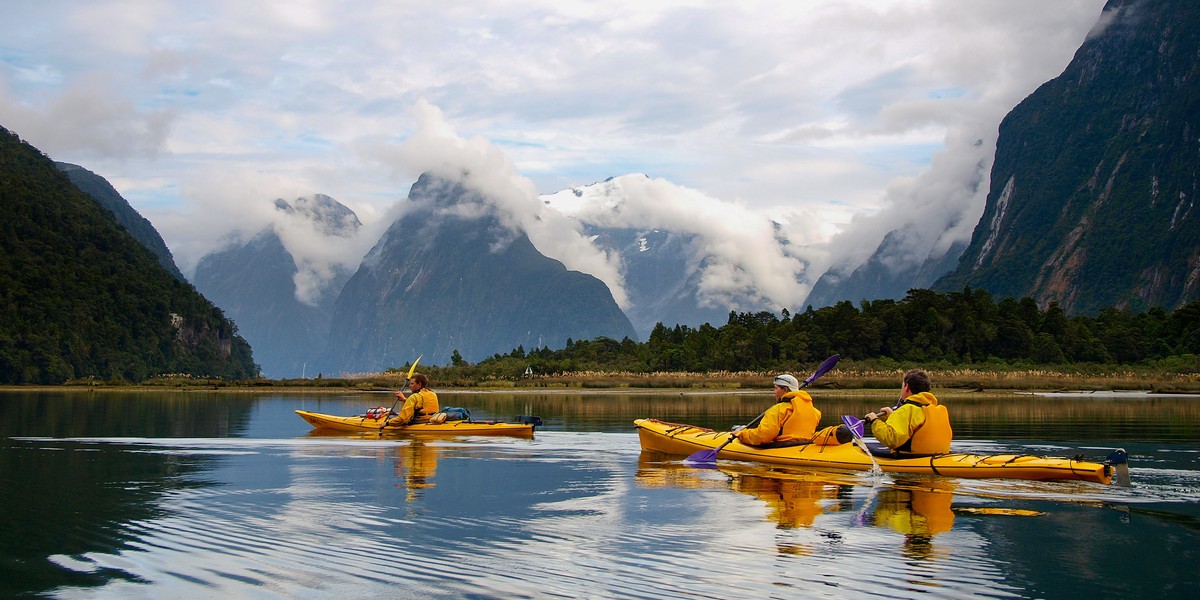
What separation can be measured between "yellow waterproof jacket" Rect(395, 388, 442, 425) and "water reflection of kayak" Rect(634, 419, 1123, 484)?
8.87 metres

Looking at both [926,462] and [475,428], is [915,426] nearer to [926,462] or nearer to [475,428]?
[926,462]

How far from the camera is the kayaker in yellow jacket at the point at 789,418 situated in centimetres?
1952

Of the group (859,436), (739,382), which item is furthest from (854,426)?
(739,382)

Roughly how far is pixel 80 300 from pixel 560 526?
101 metres

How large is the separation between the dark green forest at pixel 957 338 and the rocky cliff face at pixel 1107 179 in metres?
47.7

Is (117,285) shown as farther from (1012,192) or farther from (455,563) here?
(1012,192)

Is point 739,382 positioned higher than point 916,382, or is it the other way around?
point 739,382

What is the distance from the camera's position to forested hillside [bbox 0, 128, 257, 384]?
302ft

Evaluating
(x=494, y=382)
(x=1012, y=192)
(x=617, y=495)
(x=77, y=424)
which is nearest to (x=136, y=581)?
(x=617, y=495)

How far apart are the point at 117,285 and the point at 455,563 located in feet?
359

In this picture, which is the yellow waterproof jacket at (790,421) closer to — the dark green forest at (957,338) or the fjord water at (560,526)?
the fjord water at (560,526)

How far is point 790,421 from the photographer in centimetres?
1959

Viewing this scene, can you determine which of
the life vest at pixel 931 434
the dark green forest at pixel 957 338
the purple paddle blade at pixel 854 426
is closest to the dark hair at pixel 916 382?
the life vest at pixel 931 434

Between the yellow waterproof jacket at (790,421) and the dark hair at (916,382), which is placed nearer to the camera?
the dark hair at (916,382)
